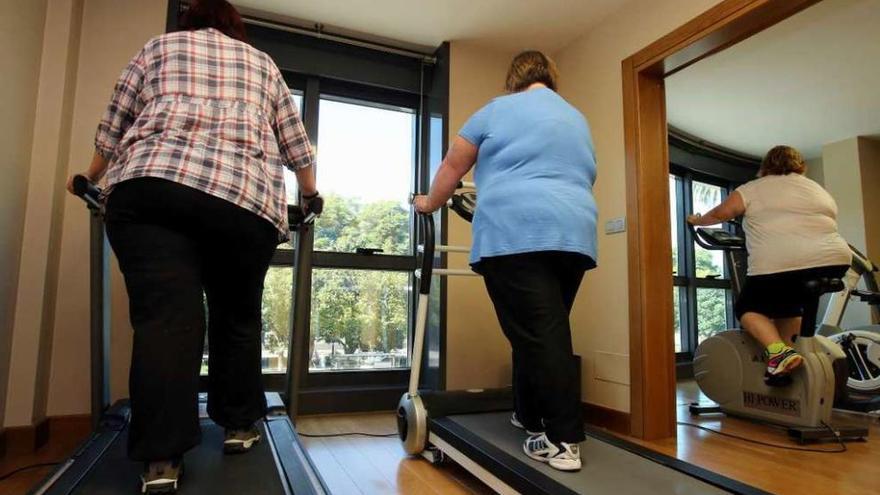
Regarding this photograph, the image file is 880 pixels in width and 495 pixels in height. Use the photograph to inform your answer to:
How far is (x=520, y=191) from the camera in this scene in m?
1.51

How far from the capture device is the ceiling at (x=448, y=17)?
9.30 ft

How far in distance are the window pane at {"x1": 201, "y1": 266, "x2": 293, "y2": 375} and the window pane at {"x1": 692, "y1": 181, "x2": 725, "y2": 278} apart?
426 centimetres

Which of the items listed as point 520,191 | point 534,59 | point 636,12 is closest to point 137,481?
point 520,191

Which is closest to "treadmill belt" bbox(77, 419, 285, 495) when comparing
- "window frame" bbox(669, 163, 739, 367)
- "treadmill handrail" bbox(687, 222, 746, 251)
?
"treadmill handrail" bbox(687, 222, 746, 251)

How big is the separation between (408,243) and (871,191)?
483cm

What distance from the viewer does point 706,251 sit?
559cm

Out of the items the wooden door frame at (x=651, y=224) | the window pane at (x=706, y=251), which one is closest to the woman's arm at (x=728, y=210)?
the wooden door frame at (x=651, y=224)

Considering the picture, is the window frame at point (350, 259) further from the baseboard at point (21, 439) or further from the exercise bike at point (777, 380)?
the exercise bike at point (777, 380)

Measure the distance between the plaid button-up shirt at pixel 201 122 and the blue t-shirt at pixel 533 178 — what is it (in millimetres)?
626

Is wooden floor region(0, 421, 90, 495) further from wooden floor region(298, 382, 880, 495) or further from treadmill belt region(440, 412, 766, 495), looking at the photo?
treadmill belt region(440, 412, 766, 495)

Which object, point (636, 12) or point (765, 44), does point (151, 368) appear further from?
point (765, 44)

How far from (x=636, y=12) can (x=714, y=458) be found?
2219mm

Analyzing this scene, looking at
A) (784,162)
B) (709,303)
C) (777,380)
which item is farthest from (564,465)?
(709,303)

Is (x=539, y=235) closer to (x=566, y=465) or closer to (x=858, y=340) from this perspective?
(x=566, y=465)
